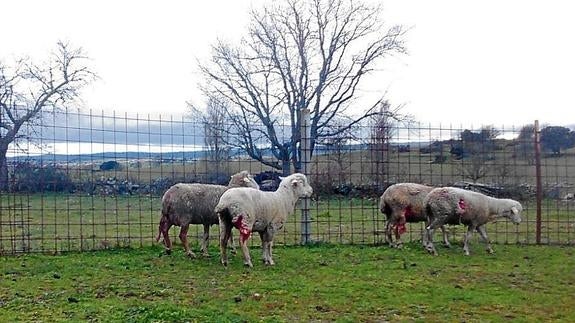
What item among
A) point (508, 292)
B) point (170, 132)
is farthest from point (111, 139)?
point (508, 292)

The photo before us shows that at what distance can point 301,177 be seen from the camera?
35.6 feet

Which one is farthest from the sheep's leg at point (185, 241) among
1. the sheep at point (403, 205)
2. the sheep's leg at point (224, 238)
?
the sheep at point (403, 205)

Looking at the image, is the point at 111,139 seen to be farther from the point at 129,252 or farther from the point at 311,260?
the point at 311,260

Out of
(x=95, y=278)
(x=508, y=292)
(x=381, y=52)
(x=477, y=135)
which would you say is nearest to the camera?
(x=508, y=292)

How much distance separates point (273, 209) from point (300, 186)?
2.98 ft

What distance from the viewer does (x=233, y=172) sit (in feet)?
42.5

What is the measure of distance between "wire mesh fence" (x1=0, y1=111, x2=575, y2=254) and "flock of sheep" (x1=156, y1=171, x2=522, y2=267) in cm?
112

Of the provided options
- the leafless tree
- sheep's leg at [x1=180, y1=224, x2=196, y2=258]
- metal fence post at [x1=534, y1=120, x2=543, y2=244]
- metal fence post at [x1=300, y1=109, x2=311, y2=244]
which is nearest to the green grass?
sheep's leg at [x1=180, y1=224, x2=196, y2=258]

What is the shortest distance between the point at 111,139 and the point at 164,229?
76.4 inches

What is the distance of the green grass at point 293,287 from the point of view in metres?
6.55

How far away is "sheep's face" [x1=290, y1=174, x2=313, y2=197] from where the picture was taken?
35.2 ft

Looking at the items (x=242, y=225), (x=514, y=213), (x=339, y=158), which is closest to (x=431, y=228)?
(x=514, y=213)

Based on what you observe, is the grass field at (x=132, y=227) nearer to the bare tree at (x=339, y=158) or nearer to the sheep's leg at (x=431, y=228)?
the bare tree at (x=339, y=158)

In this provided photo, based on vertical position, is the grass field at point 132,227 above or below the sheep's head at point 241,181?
below
